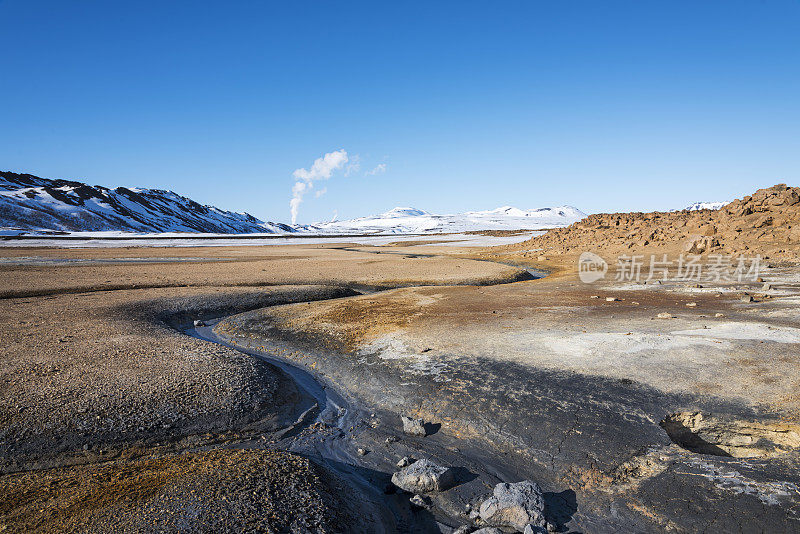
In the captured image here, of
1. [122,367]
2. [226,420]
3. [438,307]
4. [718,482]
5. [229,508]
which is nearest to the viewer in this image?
[229,508]

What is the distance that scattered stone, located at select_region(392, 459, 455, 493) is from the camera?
5297 mm

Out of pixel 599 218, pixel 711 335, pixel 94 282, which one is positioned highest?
pixel 599 218

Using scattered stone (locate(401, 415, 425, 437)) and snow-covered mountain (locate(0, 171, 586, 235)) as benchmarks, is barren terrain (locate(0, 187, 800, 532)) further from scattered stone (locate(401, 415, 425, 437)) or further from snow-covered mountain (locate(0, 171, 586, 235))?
snow-covered mountain (locate(0, 171, 586, 235))

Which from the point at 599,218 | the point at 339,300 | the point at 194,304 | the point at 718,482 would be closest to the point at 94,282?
the point at 194,304

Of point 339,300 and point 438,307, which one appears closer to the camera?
point 438,307

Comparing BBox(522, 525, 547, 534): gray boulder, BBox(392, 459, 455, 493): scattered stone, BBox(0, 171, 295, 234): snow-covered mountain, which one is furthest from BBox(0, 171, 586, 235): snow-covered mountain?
BBox(522, 525, 547, 534): gray boulder

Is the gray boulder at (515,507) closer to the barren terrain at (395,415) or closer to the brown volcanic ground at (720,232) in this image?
the barren terrain at (395,415)

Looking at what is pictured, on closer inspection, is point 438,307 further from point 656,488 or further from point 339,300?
point 656,488

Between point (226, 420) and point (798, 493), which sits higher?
point (798, 493)

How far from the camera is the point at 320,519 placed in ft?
14.6

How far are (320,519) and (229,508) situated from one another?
0.95 metres

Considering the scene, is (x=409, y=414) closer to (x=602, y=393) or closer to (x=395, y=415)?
(x=395, y=415)

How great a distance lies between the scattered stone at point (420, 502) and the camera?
507cm
